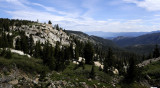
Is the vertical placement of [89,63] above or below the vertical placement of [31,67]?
below

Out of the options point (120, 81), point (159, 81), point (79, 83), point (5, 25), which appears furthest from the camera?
point (5, 25)

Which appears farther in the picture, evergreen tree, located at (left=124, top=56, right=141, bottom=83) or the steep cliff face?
the steep cliff face

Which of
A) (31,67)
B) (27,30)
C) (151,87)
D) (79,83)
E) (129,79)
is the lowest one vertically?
(151,87)

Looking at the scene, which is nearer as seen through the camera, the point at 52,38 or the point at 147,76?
the point at 147,76

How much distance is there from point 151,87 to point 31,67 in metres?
36.1

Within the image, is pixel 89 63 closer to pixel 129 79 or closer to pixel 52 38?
pixel 129 79

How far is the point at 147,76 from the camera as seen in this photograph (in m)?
43.2

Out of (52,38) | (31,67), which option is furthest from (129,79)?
(52,38)

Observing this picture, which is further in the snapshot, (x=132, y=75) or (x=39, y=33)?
(x=39, y=33)

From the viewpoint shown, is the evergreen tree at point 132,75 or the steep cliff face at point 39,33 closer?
the evergreen tree at point 132,75

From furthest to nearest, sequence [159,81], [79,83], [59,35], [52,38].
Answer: [59,35], [52,38], [159,81], [79,83]

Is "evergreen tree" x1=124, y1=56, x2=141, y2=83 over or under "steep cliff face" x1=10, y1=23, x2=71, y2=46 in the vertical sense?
under

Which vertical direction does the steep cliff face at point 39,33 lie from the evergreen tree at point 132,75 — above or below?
above

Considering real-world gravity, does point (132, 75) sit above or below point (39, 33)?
below
